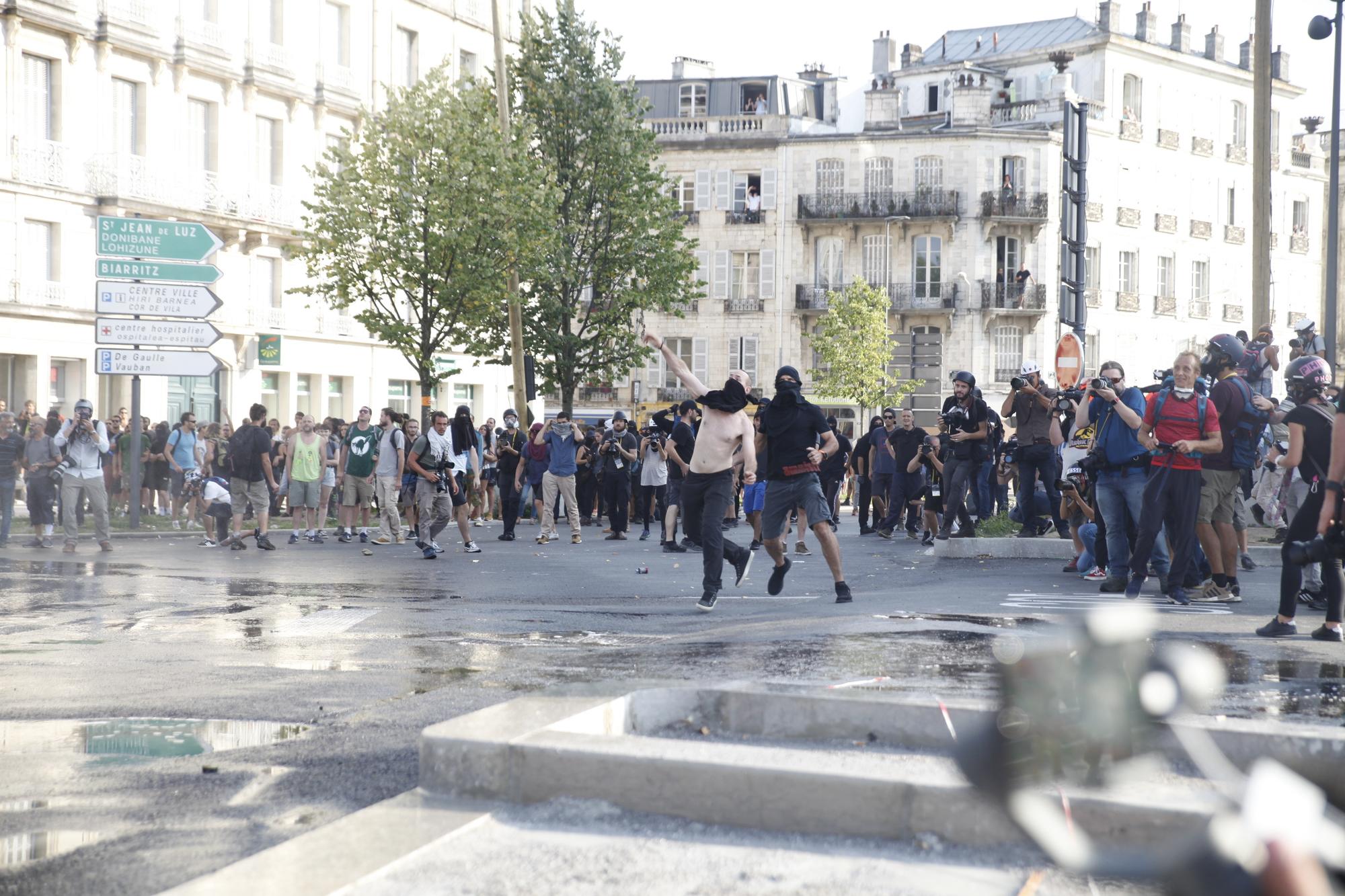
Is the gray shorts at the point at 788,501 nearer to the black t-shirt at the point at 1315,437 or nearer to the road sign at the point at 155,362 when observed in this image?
the black t-shirt at the point at 1315,437

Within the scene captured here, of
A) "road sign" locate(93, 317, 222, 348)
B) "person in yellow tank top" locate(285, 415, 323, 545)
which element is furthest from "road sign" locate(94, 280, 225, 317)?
"person in yellow tank top" locate(285, 415, 323, 545)

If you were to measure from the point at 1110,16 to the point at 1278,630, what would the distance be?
59.4 metres

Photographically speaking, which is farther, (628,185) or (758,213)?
(758,213)

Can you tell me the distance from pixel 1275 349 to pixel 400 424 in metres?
10.7

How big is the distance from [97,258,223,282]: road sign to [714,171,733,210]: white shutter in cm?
4117

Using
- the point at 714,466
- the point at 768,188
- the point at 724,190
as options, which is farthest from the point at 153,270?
the point at 724,190

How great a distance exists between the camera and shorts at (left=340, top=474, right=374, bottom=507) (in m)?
19.7

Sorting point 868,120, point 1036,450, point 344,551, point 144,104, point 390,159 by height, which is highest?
point 868,120

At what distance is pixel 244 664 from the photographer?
318 inches

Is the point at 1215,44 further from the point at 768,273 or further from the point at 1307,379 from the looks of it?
the point at 1307,379

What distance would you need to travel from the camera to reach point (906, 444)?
19.8 m

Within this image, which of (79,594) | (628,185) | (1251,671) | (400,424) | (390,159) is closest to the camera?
(1251,671)

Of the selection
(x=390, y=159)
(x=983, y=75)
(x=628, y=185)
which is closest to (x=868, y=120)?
(x=983, y=75)

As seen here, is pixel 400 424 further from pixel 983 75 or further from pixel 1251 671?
pixel 983 75
